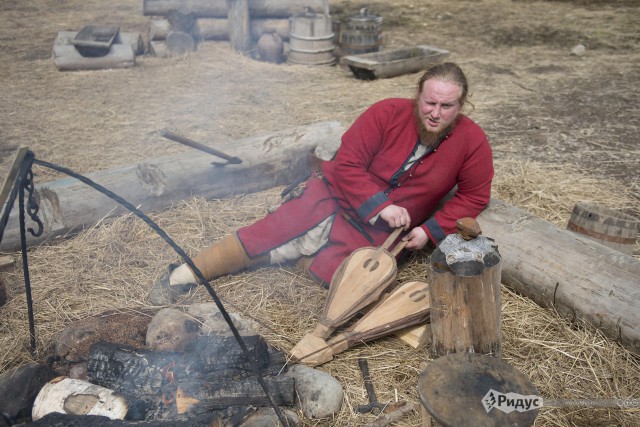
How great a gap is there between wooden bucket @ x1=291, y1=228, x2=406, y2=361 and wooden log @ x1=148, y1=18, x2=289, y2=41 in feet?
24.5

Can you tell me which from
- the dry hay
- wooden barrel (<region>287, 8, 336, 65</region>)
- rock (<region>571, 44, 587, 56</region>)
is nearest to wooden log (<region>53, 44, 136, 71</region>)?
wooden barrel (<region>287, 8, 336, 65</region>)

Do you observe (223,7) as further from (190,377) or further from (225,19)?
(190,377)

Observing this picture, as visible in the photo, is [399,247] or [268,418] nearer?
[268,418]

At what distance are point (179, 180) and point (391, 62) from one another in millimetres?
4980

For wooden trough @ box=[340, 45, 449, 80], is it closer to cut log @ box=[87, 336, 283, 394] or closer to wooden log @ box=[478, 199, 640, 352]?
wooden log @ box=[478, 199, 640, 352]

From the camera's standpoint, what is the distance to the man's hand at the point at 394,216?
11.4 ft

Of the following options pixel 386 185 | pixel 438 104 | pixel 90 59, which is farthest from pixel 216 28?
pixel 438 104

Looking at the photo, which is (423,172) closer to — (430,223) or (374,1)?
(430,223)

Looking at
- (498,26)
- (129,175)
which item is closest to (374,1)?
(498,26)

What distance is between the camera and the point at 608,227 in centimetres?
362

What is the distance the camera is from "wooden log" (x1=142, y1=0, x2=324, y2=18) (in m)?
9.88

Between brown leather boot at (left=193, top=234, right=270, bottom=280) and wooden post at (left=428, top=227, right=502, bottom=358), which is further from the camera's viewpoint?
brown leather boot at (left=193, top=234, right=270, bottom=280)

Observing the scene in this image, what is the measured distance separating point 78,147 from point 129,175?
1.96m

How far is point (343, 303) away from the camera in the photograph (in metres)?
3.25
